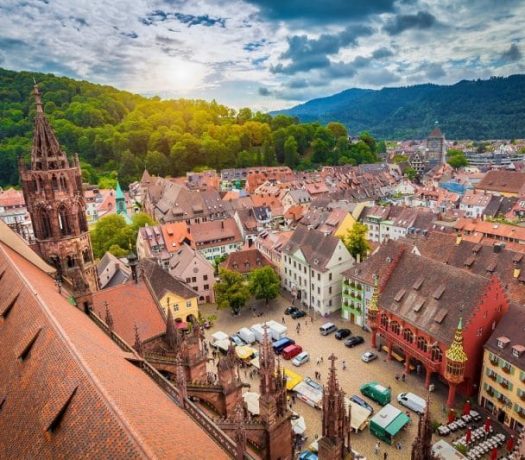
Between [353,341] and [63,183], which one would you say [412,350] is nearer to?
[353,341]

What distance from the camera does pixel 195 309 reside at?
47.0 metres

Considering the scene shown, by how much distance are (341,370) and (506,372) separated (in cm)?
1393

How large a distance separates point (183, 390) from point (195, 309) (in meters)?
31.5

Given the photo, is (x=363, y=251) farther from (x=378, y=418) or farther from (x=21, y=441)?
(x=21, y=441)

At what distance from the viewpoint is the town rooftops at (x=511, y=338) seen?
99.7ft

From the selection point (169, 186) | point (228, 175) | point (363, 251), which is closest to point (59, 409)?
point (363, 251)

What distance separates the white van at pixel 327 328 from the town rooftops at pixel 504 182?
285 feet

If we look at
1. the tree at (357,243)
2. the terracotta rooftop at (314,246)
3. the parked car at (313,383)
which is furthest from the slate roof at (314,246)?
the parked car at (313,383)

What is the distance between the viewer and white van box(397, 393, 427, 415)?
33031 millimetres

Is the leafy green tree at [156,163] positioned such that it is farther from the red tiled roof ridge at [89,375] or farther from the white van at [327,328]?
the red tiled roof ridge at [89,375]

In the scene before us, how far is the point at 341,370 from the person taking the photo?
38.9 m

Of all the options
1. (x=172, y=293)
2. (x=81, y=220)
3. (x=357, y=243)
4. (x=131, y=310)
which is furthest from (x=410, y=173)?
(x=131, y=310)

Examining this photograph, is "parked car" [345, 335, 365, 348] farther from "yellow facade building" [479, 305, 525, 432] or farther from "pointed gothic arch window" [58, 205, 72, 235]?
"pointed gothic arch window" [58, 205, 72, 235]

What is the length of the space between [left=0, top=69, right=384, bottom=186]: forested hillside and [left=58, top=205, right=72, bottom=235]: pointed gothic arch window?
101 meters
